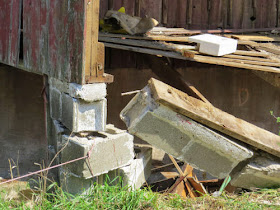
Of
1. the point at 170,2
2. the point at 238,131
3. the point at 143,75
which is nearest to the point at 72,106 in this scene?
the point at 238,131

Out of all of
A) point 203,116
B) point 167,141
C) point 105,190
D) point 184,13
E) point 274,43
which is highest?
point 184,13

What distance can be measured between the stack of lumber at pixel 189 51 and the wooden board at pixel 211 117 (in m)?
0.66

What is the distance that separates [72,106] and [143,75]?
10.3 ft

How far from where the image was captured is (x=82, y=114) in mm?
4531

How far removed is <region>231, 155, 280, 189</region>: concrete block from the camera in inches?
203

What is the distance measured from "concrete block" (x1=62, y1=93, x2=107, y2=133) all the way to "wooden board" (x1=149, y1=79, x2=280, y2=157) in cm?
64

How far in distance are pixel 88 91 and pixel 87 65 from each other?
10.7 inches

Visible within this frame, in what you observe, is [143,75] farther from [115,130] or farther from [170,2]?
[115,130]

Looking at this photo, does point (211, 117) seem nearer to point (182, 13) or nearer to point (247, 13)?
point (182, 13)

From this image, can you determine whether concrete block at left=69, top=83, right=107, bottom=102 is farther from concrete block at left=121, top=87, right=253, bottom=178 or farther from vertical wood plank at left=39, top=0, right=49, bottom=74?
vertical wood plank at left=39, top=0, right=49, bottom=74

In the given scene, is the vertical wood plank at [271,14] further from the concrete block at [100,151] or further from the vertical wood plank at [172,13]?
the concrete block at [100,151]

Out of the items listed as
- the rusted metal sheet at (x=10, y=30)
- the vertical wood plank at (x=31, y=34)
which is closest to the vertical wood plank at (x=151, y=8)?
the rusted metal sheet at (x=10, y=30)

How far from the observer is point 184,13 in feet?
25.5

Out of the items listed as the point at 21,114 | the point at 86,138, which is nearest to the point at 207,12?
the point at 21,114
